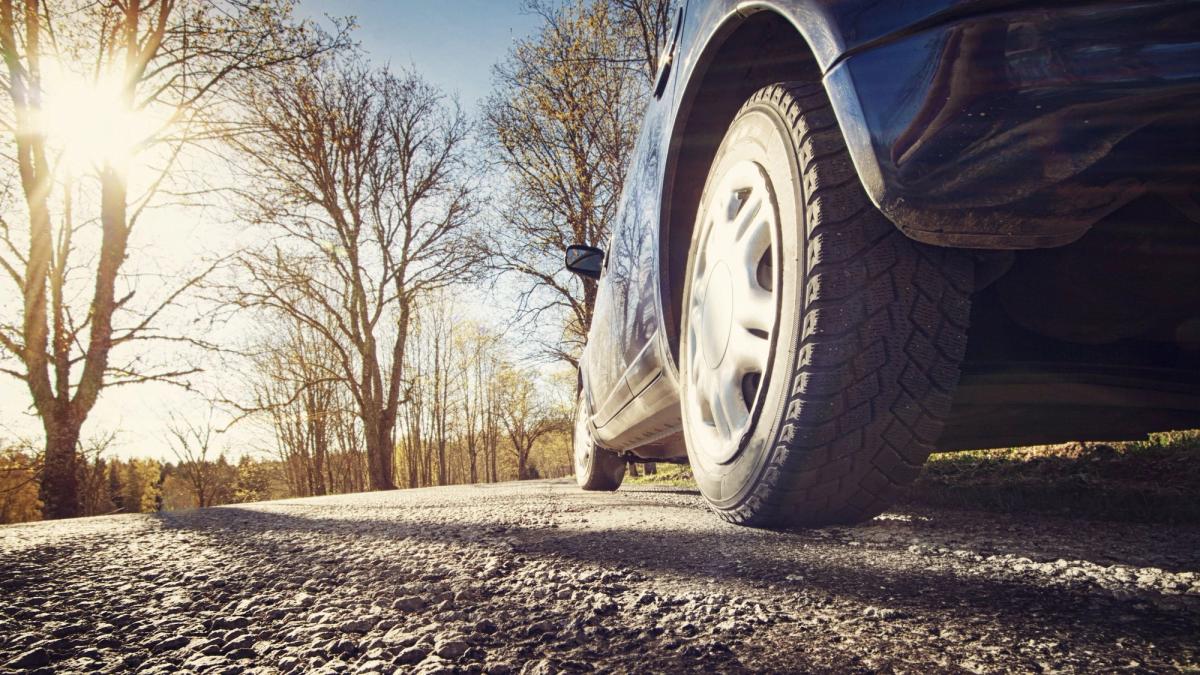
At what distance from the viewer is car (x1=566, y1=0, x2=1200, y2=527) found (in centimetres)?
85

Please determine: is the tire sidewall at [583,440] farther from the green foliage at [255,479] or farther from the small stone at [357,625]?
the green foliage at [255,479]

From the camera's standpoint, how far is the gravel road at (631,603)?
2.48 ft

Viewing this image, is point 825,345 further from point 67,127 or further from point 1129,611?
point 67,127

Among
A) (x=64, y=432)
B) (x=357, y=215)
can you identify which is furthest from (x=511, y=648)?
(x=357, y=215)

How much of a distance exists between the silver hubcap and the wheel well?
0.26 meters

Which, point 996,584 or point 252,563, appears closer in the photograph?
point 996,584

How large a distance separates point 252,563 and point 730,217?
66.7 inches

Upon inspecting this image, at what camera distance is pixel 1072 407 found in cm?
150

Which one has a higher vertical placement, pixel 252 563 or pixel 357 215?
pixel 357 215

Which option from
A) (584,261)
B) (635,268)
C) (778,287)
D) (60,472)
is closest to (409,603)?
(778,287)

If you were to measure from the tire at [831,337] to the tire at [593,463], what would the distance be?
10.1ft

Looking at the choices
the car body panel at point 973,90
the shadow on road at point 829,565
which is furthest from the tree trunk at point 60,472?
the car body panel at point 973,90

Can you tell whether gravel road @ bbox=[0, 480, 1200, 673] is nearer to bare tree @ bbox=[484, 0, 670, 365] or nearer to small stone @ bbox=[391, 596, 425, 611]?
small stone @ bbox=[391, 596, 425, 611]

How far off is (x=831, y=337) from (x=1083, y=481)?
7.89ft
